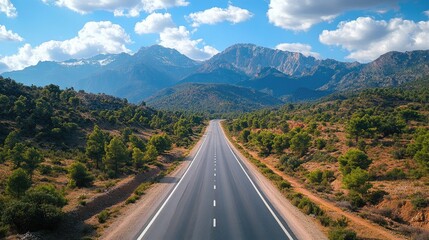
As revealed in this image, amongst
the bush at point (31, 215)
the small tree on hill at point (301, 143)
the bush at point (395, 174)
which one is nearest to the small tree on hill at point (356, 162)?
the bush at point (395, 174)

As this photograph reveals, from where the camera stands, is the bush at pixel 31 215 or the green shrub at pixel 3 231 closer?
the green shrub at pixel 3 231

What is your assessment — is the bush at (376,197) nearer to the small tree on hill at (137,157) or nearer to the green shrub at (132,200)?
the green shrub at (132,200)

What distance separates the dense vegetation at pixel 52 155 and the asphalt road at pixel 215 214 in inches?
254

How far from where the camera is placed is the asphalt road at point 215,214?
651 inches

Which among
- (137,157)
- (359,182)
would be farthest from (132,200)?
(359,182)

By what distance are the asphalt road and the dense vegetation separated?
21.2 ft

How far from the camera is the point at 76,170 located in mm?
29953

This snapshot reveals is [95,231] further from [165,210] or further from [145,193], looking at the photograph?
[145,193]

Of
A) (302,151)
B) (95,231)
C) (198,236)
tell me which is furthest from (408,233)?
(302,151)

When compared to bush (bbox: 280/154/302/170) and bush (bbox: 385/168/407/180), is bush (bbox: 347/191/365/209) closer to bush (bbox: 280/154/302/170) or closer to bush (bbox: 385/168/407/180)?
bush (bbox: 385/168/407/180)

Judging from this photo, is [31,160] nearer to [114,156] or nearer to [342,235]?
[114,156]

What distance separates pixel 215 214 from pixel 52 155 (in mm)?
34694

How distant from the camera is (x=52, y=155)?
4500 cm

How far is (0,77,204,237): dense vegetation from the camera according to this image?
651 inches
